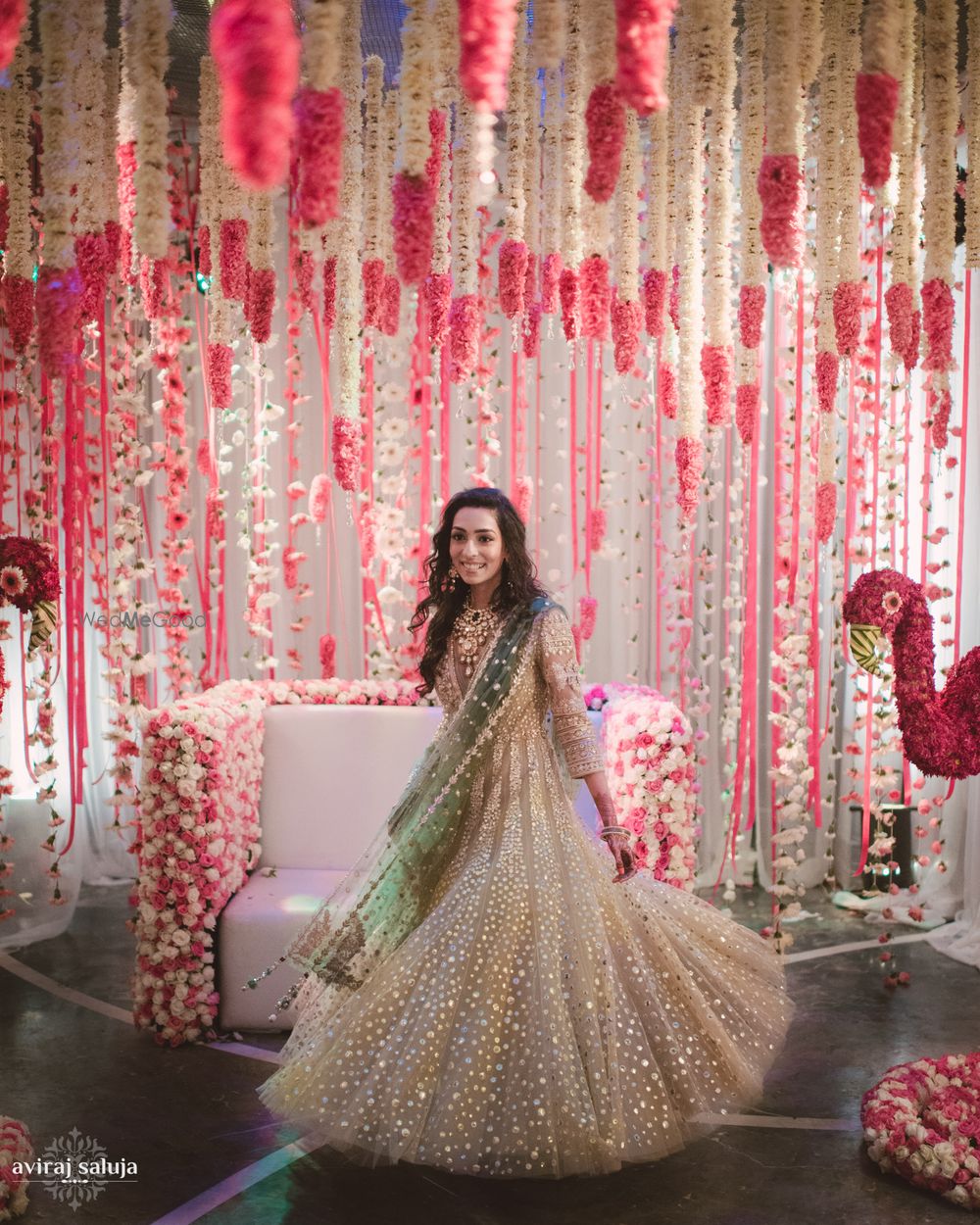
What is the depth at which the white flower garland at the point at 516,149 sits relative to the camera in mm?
2924

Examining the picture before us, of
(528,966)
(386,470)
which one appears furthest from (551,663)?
(386,470)

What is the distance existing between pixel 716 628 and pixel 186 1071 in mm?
2707

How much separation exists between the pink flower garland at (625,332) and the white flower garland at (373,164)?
662 mm

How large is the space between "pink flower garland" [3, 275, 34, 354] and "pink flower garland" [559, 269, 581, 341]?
1.29 m

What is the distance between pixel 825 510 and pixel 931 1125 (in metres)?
1.72

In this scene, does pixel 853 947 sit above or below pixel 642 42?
below

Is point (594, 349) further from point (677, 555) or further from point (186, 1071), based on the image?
point (186, 1071)

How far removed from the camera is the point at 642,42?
70.0 inches

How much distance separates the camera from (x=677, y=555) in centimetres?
456

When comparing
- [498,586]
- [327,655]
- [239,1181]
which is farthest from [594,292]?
[239,1181]

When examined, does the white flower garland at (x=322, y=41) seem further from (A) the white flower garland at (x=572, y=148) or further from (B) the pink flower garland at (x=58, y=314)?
(A) the white flower garland at (x=572, y=148)

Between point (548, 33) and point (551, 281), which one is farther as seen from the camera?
point (551, 281)

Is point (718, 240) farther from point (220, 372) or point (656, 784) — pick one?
point (656, 784)

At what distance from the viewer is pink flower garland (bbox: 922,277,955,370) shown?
10.1ft
